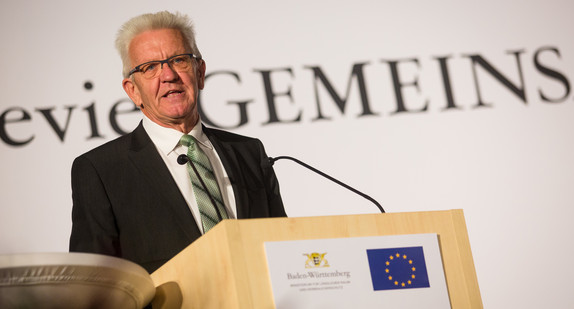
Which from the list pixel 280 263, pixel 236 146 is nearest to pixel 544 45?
pixel 236 146

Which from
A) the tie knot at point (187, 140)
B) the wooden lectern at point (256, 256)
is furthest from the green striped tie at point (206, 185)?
the wooden lectern at point (256, 256)

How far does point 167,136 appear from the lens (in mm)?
2361

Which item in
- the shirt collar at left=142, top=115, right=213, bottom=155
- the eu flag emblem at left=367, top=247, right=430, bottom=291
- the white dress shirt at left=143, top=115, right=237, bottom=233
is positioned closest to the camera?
the eu flag emblem at left=367, top=247, right=430, bottom=291

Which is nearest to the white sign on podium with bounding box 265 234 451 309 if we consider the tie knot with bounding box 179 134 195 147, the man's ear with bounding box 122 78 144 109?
the tie knot with bounding box 179 134 195 147

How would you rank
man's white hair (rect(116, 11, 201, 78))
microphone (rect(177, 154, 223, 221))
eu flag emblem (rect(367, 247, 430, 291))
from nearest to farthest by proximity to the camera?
eu flag emblem (rect(367, 247, 430, 291)) < microphone (rect(177, 154, 223, 221)) < man's white hair (rect(116, 11, 201, 78))

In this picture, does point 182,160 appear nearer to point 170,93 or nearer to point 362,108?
point 170,93

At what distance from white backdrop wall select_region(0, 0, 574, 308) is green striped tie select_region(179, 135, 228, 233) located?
2.86 feet

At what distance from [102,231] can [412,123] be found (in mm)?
1620

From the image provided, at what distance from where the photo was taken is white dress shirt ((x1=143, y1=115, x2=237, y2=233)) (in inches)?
86.9

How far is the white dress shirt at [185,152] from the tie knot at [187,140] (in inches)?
0.7

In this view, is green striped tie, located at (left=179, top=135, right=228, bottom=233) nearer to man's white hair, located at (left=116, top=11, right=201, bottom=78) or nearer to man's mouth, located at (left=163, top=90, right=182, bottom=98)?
man's mouth, located at (left=163, top=90, right=182, bottom=98)

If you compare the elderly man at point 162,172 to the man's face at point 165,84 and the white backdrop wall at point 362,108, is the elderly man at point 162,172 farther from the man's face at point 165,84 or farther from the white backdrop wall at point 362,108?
the white backdrop wall at point 362,108

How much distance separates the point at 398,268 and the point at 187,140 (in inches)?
36.4

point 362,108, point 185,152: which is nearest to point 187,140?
point 185,152
